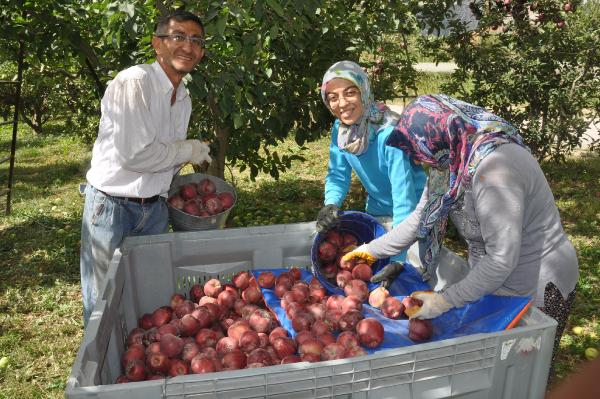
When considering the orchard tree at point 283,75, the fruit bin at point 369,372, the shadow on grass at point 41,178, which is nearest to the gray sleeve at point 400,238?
the fruit bin at point 369,372

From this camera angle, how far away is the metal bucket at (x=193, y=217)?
2.97 meters

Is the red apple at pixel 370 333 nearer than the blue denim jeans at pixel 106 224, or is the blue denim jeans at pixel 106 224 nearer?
the red apple at pixel 370 333

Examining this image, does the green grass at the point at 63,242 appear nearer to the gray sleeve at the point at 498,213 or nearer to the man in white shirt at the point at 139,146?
the man in white shirt at the point at 139,146

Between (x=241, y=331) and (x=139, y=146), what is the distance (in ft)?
3.05

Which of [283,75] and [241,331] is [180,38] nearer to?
[241,331]

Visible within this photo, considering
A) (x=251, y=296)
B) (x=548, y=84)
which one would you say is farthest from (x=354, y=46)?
(x=251, y=296)

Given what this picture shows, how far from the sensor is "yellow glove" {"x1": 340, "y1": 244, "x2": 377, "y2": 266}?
111 inches

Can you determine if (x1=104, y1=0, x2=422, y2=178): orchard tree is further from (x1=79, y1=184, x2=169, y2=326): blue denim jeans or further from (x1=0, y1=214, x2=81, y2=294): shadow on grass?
(x1=0, y1=214, x2=81, y2=294): shadow on grass

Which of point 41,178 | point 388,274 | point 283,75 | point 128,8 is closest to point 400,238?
point 388,274

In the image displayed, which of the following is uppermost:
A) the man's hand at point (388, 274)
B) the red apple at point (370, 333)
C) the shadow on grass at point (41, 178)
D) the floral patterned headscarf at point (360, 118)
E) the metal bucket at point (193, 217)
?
the floral patterned headscarf at point (360, 118)

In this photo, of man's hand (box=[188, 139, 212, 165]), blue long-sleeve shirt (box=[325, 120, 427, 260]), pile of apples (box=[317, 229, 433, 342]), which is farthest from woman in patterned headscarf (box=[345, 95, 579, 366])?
man's hand (box=[188, 139, 212, 165])

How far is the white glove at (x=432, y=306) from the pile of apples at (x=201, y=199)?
1214mm

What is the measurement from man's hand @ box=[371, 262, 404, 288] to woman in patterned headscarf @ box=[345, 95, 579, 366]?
0.41 meters

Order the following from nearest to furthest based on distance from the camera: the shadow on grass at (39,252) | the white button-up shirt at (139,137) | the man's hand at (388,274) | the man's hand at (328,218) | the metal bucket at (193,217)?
the white button-up shirt at (139,137) < the man's hand at (388,274) < the man's hand at (328,218) < the metal bucket at (193,217) < the shadow on grass at (39,252)
